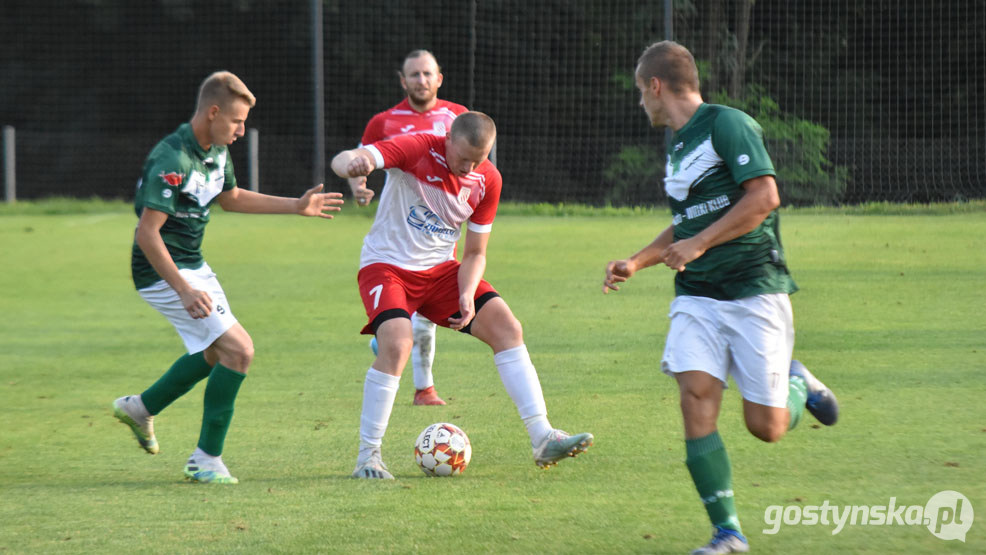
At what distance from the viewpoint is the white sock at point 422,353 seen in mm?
6832

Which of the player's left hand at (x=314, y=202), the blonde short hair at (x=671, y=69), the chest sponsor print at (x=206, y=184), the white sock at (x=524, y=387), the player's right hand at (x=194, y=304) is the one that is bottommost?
the white sock at (x=524, y=387)

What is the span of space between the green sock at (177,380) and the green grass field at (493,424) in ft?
0.97

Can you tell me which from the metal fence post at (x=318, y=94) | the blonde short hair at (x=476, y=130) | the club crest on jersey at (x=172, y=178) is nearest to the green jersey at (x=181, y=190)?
the club crest on jersey at (x=172, y=178)

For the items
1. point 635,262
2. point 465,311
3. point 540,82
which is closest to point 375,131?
point 465,311

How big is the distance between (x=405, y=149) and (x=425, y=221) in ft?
1.19

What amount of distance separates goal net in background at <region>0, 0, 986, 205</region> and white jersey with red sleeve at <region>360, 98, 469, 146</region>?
428 inches

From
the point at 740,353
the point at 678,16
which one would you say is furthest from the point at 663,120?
the point at 678,16

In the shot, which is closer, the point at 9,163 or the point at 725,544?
the point at 725,544

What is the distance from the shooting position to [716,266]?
13.9ft

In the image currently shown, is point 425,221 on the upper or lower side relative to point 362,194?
lower

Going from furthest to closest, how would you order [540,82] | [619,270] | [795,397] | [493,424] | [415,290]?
[540,82], [493,424], [415,290], [795,397], [619,270]

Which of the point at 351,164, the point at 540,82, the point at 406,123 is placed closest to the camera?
the point at 351,164

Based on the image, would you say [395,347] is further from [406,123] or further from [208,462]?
[406,123]

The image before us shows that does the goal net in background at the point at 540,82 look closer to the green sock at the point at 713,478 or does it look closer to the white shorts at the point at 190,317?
the white shorts at the point at 190,317
